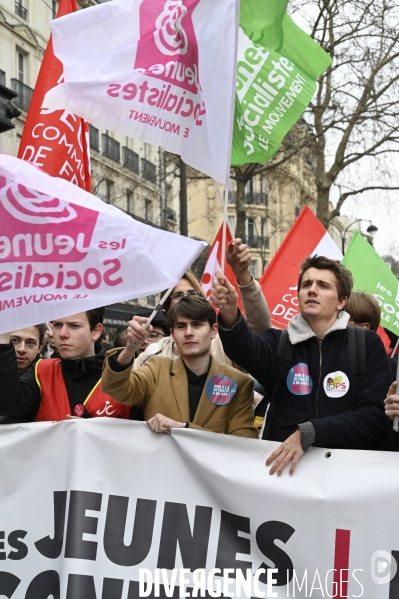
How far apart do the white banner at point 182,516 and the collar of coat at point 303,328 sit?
47 cm

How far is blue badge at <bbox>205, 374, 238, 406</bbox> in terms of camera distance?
3.92m

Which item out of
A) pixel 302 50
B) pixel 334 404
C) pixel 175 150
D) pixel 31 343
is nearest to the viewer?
pixel 334 404

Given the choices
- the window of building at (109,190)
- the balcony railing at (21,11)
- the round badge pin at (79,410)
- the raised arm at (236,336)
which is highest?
the balcony railing at (21,11)

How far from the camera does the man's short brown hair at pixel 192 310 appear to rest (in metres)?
3.97

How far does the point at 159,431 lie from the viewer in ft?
12.3

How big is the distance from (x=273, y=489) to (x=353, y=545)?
39 centimetres

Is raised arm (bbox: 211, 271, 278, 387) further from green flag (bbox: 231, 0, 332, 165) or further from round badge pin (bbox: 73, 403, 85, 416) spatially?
green flag (bbox: 231, 0, 332, 165)

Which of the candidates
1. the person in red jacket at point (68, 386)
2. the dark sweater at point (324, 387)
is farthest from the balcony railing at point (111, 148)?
the dark sweater at point (324, 387)

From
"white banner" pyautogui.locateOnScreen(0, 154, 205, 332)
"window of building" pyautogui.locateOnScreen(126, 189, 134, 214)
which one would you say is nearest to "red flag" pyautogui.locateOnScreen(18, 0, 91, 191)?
"white banner" pyautogui.locateOnScreen(0, 154, 205, 332)

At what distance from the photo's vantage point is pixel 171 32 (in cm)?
422

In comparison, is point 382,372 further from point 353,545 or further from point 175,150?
point 175,150

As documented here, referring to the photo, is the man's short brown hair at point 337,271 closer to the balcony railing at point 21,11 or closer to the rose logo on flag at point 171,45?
the rose logo on flag at point 171,45

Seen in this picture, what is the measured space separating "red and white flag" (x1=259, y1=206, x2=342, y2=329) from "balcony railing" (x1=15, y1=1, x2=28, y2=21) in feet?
80.5

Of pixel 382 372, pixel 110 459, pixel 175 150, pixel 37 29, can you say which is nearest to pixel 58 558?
pixel 110 459
